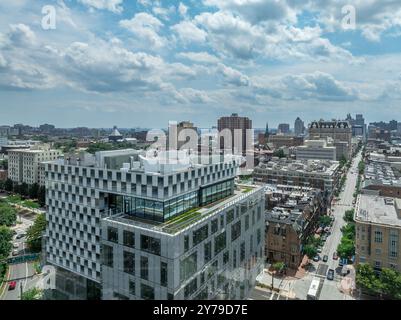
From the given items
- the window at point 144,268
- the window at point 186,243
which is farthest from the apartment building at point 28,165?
the window at point 186,243

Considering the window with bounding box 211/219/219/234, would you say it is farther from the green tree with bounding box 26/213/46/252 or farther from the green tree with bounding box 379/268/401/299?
the green tree with bounding box 26/213/46/252

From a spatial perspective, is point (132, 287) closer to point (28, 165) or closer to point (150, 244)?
point (150, 244)

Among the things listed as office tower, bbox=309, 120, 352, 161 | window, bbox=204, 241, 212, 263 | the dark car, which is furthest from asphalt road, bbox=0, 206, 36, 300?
office tower, bbox=309, 120, 352, 161

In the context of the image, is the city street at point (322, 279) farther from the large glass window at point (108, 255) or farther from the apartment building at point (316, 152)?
the apartment building at point (316, 152)

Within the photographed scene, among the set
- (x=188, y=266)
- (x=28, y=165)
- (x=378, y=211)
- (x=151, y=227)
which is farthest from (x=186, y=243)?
(x=28, y=165)
